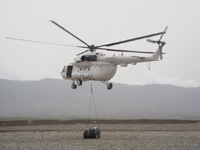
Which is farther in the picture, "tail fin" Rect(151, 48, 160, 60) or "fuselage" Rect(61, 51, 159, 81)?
"fuselage" Rect(61, 51, 159, 81)

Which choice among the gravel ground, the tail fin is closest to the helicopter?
the tail fin

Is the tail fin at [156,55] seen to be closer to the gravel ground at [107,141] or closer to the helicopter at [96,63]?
the helicopter at [96,63]

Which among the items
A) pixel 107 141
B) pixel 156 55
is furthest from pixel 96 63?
pixel 107 141

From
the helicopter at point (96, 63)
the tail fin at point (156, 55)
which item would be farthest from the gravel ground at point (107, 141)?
the tail fin at point (156, 55)

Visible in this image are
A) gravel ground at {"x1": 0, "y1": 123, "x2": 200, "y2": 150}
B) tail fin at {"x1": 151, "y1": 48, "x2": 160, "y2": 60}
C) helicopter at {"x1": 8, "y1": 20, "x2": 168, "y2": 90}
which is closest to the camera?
gravel ground at {"x1": 0, "y1": 123, "x2": 200, "y2": 150}

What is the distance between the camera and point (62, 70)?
3028 centimetres

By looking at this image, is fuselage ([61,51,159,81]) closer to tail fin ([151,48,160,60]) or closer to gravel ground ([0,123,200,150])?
tail fin ([151,48,160,60])

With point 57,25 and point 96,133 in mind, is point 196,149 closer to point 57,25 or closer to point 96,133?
point 96,133

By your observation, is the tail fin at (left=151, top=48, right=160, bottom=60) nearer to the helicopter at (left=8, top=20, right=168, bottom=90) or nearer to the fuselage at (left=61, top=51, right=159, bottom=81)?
the helicopter at (left=8, top=20, right=168, bottom=90)

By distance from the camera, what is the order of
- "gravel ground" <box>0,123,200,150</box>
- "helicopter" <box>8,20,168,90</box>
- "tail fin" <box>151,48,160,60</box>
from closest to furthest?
"gravel ground" <box>0,123,200,150</box>, "tail fin" <box>151,48,160,60</box>, "helicopter" <box>8,20,168,90</box>

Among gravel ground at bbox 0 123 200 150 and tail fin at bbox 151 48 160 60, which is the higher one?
tail fin at bbox 151 48 160 60

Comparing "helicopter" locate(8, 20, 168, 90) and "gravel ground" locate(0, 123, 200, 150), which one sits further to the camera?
"helicopter" locate(8, 20, 168, 90)

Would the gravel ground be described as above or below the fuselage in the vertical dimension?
below

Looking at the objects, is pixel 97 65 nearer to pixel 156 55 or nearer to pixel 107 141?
pixel 156 55
